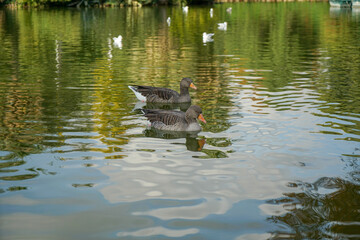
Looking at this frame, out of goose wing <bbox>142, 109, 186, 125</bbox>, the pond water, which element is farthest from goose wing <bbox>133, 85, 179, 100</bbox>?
goose wing <bbox>142, 109, 186, 125</bbox>

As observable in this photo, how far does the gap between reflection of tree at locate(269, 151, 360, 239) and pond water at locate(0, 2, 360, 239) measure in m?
0.03

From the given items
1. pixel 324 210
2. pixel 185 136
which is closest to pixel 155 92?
pixel 185 136

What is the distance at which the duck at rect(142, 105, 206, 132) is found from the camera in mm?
13952

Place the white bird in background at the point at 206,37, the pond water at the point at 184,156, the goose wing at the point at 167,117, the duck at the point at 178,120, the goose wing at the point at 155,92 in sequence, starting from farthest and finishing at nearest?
the white bird in background at the point at 206,37 < the goose wing at the point at 155,92 < the goose wing at the point at 167,117 < the duck at the point at 178,120 < the pond water at the point at 184,156

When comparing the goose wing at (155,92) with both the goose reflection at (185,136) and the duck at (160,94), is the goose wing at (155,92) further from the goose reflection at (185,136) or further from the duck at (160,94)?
the goose reflection at (185,136)

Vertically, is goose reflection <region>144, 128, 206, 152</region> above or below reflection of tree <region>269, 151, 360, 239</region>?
above

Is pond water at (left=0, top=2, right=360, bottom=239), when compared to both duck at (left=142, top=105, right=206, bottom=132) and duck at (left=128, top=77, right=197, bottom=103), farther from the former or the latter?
duck at (left=128, top=77, right=197, bottom=103)

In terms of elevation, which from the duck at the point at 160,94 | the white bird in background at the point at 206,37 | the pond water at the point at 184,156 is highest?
the white bird in background at the point at 206,37

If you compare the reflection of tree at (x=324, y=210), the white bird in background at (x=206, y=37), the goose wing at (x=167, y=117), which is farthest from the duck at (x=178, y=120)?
the white bird in background at (x=206, y=37)

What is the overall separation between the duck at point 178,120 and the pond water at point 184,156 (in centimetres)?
29

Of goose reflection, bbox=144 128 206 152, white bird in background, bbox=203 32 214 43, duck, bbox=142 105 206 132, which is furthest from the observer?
white bird in background, bbox=203 32 214 43

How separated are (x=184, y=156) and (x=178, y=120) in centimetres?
211

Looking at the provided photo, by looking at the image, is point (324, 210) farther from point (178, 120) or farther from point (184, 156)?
point (178, 120)

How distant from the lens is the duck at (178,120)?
45.8 feet
